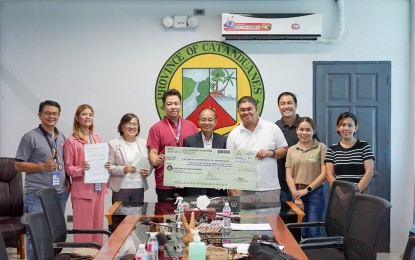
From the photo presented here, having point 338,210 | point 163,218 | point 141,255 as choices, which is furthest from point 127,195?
point 141,255

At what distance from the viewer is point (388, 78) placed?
244 inches

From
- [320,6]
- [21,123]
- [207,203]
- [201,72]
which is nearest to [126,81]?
[201,72]

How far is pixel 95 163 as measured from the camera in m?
4.75

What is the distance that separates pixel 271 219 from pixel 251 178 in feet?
2.45

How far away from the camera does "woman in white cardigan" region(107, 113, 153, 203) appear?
4.85 metres

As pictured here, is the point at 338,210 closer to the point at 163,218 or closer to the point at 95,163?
the point at 163,218

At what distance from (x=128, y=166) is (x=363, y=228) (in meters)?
2.38

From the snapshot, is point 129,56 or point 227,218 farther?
point 129,56

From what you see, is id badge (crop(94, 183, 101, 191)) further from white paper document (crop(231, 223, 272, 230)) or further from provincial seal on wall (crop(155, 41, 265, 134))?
white paper document (crop(231, 223, 272, 230))

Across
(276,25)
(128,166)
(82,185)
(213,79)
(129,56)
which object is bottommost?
(82,185)

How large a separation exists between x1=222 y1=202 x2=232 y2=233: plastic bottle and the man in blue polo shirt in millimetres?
1849

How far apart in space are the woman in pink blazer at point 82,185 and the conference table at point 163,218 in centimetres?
69

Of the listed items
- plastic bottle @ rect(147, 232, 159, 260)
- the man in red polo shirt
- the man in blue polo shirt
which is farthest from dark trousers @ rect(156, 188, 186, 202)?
plastic bottle @ rect(147, 232, 159, 260)

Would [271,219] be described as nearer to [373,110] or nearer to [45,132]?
[45,132]
